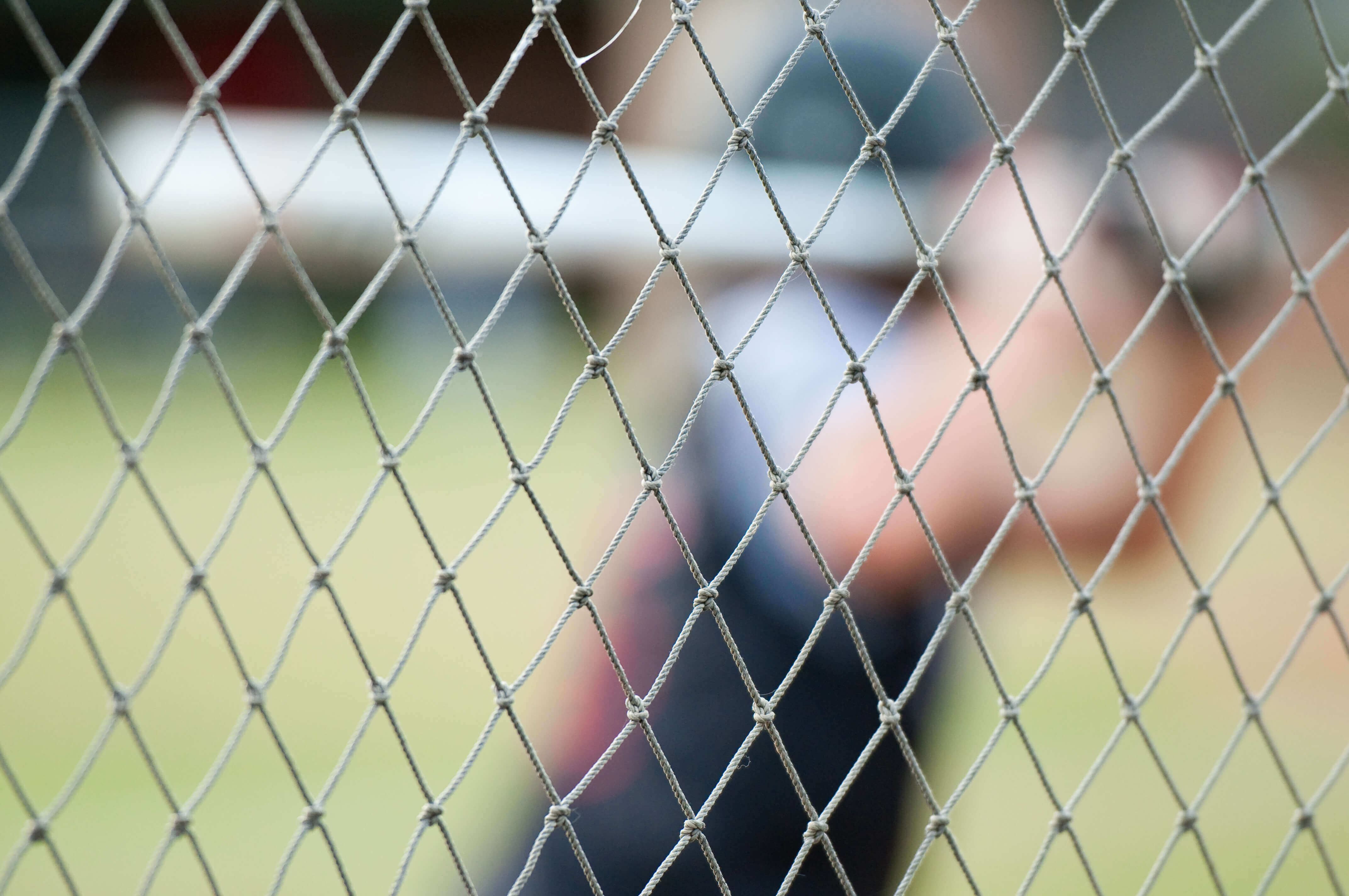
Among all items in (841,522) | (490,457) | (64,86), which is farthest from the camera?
(490,457)

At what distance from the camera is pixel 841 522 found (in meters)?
1.14

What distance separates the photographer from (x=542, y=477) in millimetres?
2982

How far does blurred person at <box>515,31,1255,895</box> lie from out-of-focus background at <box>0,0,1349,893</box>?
0.32ft

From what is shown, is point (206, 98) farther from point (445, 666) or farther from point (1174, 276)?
point (445, 666)

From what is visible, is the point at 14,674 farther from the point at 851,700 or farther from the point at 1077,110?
the point at 1077,110

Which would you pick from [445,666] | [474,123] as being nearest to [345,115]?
[474,123]

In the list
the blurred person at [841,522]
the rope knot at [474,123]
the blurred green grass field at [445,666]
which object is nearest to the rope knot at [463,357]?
the rope knot at [474,123]

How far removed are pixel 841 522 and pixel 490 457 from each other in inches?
83.3

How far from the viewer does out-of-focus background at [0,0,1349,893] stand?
66.8 inches

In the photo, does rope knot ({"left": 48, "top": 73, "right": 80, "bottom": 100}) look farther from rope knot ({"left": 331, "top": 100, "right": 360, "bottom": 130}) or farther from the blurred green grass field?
the blurred green grass field

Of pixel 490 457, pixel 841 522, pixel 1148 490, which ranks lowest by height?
pixel 1148 490

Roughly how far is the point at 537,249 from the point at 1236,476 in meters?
2.62

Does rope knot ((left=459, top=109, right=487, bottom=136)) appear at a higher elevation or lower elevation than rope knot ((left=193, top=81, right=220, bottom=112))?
higher

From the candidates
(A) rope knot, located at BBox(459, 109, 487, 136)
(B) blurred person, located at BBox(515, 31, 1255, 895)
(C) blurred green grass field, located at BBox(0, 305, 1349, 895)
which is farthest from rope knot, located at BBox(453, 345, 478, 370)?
(C) blurred green grass field, located at BBox(0, 305, 1349, 895)
